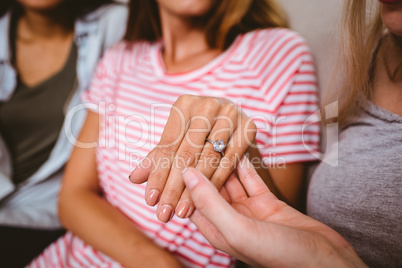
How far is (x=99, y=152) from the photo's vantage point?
0.65 metres

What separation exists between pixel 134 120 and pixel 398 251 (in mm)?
455

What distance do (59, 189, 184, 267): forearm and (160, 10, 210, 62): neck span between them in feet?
1.15

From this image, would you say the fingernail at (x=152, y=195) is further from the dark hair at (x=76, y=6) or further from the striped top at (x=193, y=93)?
the dark hair at (x=76, y=6)

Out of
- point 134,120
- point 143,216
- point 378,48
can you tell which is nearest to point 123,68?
point 134,120

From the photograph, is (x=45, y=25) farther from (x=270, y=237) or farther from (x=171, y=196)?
(x=270, y=237)

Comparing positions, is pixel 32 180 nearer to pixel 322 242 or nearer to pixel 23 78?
pixel 23 78

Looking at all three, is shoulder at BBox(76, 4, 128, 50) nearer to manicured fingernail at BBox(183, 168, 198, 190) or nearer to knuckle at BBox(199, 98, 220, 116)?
knuckle at BBox(199, 98, 220, 116)

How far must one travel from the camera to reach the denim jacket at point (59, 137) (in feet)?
2.55

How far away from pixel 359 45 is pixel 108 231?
51cm

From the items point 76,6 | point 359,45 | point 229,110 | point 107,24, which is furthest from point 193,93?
point 76,6

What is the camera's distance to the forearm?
0.52 m

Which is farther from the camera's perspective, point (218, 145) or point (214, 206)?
point (218, 145)

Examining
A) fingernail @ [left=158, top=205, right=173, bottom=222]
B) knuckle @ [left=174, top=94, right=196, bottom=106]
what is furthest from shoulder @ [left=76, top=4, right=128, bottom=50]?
fingernail @ [left=158, top=205, right=173, bottom=222]

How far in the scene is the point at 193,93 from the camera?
0.56 metres
